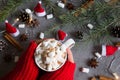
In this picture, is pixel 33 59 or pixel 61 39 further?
pixel 61 39

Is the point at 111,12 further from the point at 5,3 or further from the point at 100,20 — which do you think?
the point at 5,3

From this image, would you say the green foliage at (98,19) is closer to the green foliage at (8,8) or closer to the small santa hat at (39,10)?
the small santa hat at (39,10)

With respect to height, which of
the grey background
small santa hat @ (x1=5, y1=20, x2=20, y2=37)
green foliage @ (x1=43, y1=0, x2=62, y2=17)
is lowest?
the grey background

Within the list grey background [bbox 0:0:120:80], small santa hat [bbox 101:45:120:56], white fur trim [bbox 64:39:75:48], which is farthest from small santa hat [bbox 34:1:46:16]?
small santa hat [bbox 101:45:120:56]

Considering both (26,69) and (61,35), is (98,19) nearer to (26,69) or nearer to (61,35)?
(61,35)

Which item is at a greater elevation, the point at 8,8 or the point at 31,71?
the point at 8,8

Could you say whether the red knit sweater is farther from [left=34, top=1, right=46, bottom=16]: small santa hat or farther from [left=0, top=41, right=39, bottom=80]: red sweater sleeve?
[left=34, top=1, right=46, bottom=16]: small santa hat

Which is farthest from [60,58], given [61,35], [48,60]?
[61,35]

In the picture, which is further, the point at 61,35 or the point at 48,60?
the point at 61,35

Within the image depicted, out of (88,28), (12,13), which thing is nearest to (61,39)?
(88,28)
